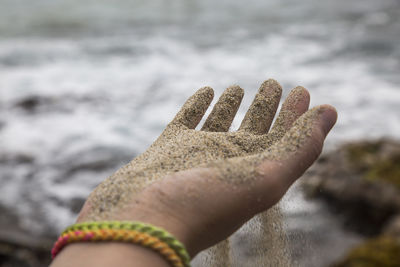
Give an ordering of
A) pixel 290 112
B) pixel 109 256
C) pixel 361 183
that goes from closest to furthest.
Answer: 1. pixel 109 256
2. pixel 290 112
3. pixel 361 183

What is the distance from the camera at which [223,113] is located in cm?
178

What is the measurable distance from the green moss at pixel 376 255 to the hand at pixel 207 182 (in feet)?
4.75

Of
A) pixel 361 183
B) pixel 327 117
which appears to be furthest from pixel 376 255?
pixel 327 117

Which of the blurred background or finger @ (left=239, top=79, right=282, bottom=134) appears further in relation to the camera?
the blurred background

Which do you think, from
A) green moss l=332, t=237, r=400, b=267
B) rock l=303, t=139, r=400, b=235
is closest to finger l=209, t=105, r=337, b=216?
rock l=303, t=139, r=400, b=235

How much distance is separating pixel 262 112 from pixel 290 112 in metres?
0.14

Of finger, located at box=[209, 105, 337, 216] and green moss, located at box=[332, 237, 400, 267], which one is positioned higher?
finger, located at box=[209, 105, 337, 216]

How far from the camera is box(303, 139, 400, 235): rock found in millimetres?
2764

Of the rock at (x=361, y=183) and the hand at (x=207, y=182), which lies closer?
the hand at (x=207, y=182)

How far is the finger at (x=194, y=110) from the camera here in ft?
5.76

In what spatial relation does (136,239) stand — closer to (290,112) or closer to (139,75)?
(290,112)

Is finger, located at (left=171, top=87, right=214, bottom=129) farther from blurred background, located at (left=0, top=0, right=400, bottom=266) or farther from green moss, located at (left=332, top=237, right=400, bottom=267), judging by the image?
green moss, located at (left=332, top=237, right=400, bottom=267)

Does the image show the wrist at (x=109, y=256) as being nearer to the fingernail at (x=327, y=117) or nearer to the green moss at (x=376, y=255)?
the fingernail at (x=327, y=117)

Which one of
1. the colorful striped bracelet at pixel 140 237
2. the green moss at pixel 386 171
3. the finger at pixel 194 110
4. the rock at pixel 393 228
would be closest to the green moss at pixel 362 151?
the green moss at pixel 386 171
